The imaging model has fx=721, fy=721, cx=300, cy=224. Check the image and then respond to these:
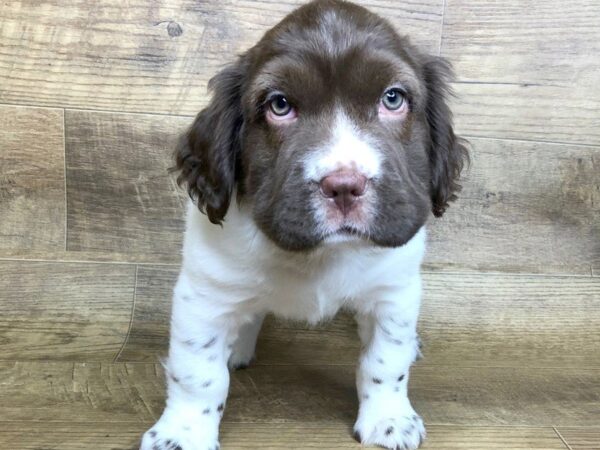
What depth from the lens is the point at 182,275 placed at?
8.39 feet

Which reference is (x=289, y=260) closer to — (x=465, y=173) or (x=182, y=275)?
(x=182, y=275)

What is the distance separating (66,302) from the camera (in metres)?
3.44

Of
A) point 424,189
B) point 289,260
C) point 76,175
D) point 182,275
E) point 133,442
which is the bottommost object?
point 133,442

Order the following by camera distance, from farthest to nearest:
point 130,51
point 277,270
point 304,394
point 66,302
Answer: point 66,302, point 130,51, point 304,394, point 277,270

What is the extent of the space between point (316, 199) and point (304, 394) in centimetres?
118

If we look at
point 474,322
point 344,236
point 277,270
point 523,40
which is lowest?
point 474,322

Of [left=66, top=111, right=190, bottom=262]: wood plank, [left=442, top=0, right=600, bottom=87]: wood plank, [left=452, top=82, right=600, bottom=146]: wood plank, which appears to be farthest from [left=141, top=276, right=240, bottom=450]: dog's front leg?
[left=442, top=0, right=600, bottom=87]: wood plank

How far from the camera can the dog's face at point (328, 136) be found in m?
2.00

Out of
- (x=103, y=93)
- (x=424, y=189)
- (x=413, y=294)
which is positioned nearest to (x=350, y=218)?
(x=424, y=189)

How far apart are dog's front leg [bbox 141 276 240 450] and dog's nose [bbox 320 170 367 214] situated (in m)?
0.73

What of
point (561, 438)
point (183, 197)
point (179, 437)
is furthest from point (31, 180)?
point (561, 438)

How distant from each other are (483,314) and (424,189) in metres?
1.45

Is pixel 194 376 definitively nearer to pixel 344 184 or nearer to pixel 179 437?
pixel 179 437

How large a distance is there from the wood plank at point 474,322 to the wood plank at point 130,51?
846 millimetres
